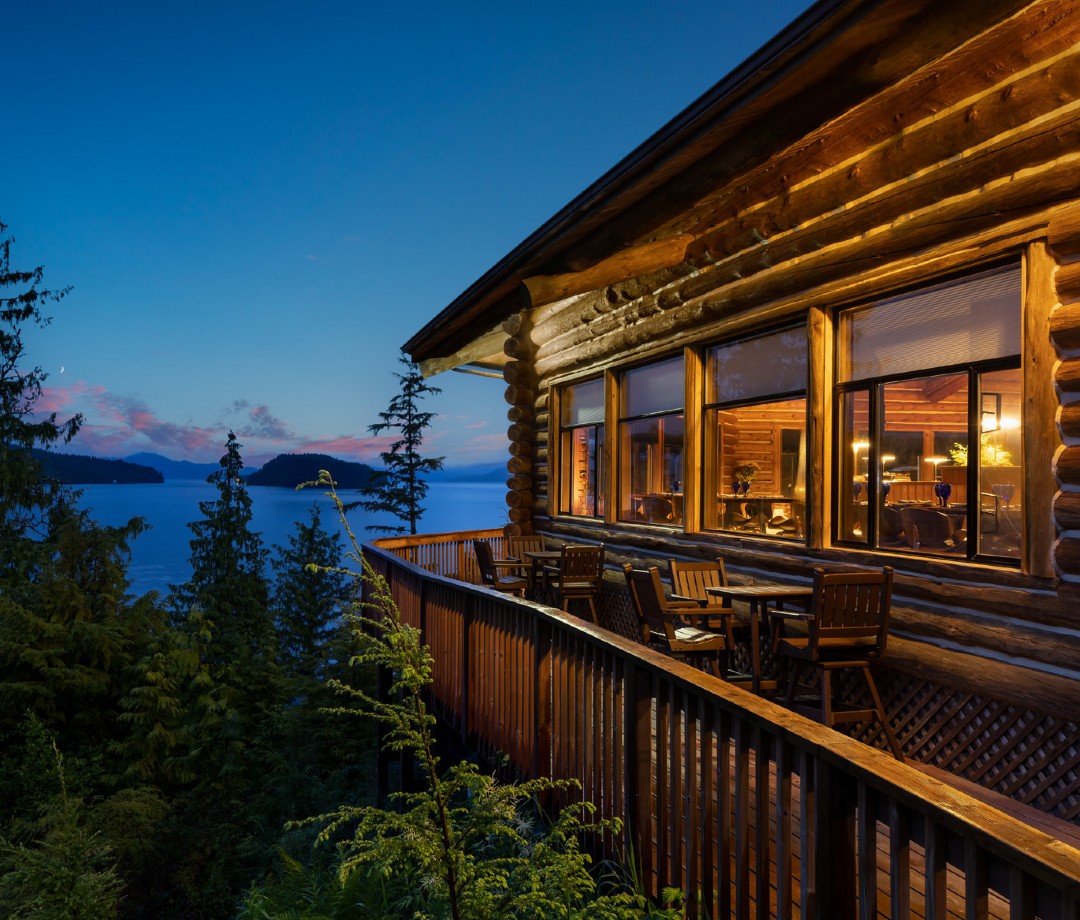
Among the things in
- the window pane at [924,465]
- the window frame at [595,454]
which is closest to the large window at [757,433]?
the window pane at [924,465]

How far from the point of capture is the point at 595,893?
2971 millimetres

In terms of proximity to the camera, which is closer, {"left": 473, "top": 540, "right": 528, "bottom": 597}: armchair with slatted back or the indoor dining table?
the indoor dining table

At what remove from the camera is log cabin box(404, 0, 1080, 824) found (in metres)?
4.14

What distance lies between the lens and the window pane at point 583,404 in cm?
977

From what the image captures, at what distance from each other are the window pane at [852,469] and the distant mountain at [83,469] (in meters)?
24.3

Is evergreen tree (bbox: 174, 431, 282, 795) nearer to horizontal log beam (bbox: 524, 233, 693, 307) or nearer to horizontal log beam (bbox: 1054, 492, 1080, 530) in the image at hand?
horizontal log beam (bbox: 524, 233, 693, 307)

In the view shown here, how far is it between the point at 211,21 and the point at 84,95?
25621mm

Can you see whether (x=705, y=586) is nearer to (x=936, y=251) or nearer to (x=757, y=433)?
(x=757, y=433)

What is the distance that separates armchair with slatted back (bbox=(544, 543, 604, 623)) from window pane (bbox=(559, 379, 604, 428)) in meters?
2.17

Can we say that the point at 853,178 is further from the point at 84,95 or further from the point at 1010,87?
the point at 84,95

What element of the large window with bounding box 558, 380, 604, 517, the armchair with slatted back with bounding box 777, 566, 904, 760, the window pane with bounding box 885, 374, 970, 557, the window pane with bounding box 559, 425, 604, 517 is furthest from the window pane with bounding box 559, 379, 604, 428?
the armchair with slatted back with bounding box 777, 566, 904, 760

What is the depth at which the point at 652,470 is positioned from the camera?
29.6 ft

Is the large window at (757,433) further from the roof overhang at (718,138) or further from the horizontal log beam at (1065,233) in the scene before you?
the horizontal log beam at (1065,233)

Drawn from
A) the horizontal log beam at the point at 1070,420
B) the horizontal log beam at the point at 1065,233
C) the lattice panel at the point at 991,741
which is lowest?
the lattice panel at the point at 991,741
